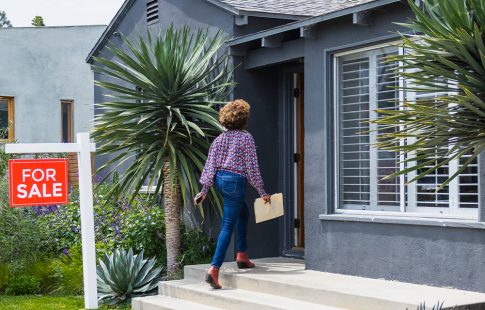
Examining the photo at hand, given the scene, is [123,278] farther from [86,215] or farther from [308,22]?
[308,22]

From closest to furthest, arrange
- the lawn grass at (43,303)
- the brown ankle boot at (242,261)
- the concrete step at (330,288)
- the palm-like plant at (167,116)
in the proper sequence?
the concrete step at (330,288), the brown ankle boot at (242,261), the lawn grass at (43,303), the palm-like plant at (167,116)

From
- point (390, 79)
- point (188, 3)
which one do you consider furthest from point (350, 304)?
point (188, 3)

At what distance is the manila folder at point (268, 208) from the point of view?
338 inches

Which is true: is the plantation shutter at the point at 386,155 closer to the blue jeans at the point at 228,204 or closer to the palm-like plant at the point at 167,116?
the blue jeans at the point at 228,204

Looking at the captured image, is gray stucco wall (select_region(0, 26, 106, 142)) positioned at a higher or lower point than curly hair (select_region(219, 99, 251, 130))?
higher

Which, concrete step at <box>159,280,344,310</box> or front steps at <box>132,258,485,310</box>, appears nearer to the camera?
front steps at <box>132,258,485,310</box>

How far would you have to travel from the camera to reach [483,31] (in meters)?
5.42

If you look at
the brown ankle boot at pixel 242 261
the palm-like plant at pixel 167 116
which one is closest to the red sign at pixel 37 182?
the palm-like plant at pixel 167 116

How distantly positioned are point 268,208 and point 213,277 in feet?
3.01

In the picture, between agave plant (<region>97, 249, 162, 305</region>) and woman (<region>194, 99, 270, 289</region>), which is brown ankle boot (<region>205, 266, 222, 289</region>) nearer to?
woman (<region>194, 99, 270, 289</region>)

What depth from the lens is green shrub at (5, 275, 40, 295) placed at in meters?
11.0

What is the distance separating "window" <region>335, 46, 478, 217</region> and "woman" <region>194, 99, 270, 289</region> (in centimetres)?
100

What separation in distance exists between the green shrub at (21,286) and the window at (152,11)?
4.30m

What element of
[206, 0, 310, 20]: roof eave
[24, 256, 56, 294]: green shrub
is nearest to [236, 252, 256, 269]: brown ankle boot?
[206, 0, 310, 20]: roof eave
